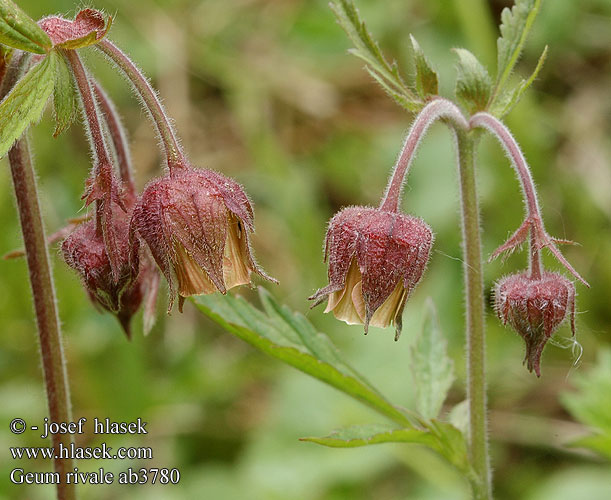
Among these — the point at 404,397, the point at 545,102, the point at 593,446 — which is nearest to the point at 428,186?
the point at 545,102

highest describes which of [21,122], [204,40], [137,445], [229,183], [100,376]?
[204,40]

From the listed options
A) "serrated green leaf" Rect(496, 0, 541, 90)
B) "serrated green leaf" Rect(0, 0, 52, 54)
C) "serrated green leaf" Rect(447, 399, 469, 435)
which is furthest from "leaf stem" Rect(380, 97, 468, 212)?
"serrated green leaf" Rect(0, 0, 52, 54)

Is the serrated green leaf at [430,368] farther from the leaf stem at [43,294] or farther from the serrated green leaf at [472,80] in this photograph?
the leaf stem at [43,294]

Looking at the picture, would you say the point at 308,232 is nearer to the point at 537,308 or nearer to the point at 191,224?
the point at 537,308

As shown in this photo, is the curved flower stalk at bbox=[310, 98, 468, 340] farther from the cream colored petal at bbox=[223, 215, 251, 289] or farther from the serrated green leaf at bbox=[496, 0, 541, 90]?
the serrated green leaf at bbox=[496, 0, 541, 90]

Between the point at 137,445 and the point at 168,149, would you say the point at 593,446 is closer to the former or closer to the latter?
the point at 168,149

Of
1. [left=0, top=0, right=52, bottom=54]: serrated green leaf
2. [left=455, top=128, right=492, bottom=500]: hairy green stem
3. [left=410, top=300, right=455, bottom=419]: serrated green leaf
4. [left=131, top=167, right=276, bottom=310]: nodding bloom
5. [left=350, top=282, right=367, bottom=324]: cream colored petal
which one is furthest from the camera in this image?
[left=410, top=300, right=455, bottom=419]: serrated green leaf

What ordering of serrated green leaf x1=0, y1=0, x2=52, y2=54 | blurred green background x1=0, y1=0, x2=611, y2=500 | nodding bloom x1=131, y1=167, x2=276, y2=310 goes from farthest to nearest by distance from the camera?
1. blurred green background x1=0, y1=0, x2=611, y2=500
2. nodding bloom x1=131, y1=167, x2=276, y2=310
3. serrated green leaf x1=0, y1=0, x2=52, y2=54
